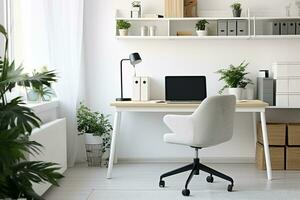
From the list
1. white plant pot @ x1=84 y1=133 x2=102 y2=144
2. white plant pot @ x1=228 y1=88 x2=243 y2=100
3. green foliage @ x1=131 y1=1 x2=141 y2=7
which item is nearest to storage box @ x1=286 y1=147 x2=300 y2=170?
white plant pot @ x1=228 y1=88 x2=243 y2=100

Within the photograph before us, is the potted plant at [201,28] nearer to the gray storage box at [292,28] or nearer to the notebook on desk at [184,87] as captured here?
the notebook on desk at [184,87]

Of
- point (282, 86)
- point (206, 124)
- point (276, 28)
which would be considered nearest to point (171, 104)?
point (206, 124)

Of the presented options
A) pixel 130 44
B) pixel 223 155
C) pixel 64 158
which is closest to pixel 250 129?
pixel 223 155

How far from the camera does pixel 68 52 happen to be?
17.5ft

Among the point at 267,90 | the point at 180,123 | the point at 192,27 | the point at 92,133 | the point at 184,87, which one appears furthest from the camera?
the point at 192,27

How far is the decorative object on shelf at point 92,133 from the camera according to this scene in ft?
17.8

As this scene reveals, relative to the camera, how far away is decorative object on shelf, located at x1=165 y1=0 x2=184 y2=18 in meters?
5.46

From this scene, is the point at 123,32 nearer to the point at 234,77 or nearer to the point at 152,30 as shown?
the point at 152,30

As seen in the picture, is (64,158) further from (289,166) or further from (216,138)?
(289,166)

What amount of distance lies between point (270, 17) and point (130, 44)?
5.41 ft

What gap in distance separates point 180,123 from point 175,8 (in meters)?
1.69

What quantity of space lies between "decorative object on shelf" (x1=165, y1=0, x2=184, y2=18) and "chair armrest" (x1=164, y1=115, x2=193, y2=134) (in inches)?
61.2

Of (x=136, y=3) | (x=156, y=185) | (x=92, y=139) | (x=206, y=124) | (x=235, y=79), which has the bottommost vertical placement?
(x=156, y=185)

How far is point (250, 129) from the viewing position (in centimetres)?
573
